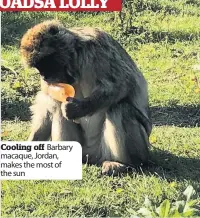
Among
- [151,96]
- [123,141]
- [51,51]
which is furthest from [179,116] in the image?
[51,51]

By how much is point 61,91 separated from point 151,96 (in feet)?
3.23

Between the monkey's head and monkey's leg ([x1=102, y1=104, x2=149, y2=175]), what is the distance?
40 cm

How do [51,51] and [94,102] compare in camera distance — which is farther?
[94,102]

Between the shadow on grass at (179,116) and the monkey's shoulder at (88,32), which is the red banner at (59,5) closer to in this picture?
the monkey's shoulder at (88,32)

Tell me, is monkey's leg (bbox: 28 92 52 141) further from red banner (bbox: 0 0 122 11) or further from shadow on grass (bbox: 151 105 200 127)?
shadow on grass (bbox: 151 105 200 127)

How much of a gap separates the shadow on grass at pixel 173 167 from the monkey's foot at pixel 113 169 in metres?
0.18

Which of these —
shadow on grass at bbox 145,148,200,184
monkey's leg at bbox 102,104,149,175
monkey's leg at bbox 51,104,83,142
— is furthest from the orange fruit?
shadow on grass at bbox 145,148,200,184

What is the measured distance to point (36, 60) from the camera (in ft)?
16.5

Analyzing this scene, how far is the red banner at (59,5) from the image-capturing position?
5166mm

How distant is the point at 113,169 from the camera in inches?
208

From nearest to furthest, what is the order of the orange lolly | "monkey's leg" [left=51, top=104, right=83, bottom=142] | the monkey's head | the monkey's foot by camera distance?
the monkey's head < the orange lolly < the monkey's foot < "monkey's leg" [left=51, top=104, right=83, bottom=142]

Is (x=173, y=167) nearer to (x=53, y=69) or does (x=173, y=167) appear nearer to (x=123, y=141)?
(x=123, y=141)

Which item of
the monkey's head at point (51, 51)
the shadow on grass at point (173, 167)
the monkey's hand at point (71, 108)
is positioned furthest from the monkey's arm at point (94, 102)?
the shadow on grass at point (173, 167)

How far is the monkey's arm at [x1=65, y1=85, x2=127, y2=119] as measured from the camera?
5.24m
